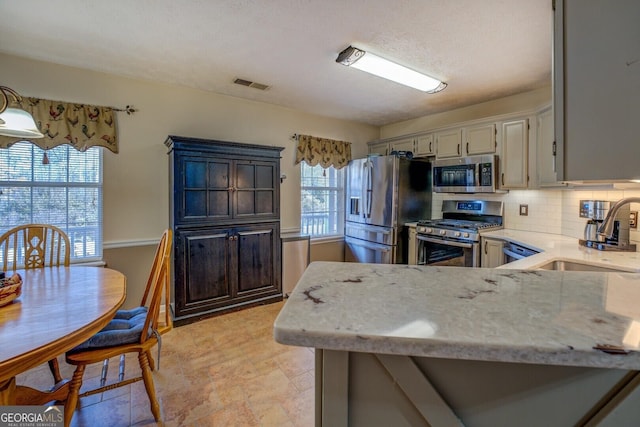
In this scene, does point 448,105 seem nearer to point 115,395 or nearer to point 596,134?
point 596,134

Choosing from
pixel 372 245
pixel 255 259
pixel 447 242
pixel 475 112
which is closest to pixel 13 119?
pixel 255 259

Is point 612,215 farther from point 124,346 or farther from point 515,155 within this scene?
point 124,346

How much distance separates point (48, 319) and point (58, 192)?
1.98m

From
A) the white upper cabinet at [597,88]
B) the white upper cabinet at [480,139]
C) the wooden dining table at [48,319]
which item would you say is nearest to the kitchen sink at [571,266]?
the white upper cabinet at [597,88]

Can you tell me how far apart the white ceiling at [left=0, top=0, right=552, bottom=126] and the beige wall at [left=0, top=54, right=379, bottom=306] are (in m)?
0.14

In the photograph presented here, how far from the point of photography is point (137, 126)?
9.66ft

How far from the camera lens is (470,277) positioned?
89cm

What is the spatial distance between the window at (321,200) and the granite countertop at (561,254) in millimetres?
2164

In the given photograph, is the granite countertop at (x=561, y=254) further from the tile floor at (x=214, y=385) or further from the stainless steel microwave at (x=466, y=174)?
the tile floor at (x=214, y=385)

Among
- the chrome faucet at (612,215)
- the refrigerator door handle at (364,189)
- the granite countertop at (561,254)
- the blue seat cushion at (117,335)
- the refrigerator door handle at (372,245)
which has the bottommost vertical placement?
the blue seat cushion at (117,335)

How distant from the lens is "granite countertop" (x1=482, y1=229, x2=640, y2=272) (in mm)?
1792

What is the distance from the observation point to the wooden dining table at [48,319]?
107cm
